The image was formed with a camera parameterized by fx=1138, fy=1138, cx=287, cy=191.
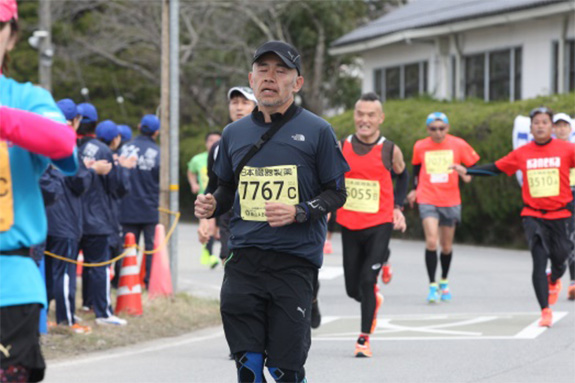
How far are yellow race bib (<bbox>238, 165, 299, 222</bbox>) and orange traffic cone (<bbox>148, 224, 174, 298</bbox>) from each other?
6661 millimetres

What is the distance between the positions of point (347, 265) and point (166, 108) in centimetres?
410

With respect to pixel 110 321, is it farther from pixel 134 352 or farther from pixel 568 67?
pixel 568 67

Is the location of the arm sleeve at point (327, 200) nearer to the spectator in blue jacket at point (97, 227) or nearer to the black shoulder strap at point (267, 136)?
the black shoulder strap at point (267, 136)

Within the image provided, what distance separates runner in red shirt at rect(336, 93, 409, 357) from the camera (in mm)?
9039

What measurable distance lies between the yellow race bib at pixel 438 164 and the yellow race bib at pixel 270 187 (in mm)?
7894

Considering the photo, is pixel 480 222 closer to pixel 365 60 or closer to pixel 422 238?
pixel 422 238

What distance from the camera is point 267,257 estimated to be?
5.67 metres

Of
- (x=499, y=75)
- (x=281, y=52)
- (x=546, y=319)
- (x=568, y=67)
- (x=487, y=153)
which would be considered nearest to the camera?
(x=281, y=52)

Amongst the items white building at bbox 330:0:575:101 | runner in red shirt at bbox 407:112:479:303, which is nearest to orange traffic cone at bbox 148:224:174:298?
runner in red shirt at bbox 407:112:479:303

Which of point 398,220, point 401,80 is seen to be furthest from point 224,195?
point 401,80

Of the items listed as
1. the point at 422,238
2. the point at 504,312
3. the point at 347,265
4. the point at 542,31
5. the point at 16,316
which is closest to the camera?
the point at 16,316

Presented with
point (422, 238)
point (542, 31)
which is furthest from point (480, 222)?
point (542, 31)

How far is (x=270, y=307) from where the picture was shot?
5.66 m

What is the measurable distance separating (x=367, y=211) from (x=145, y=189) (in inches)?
202
